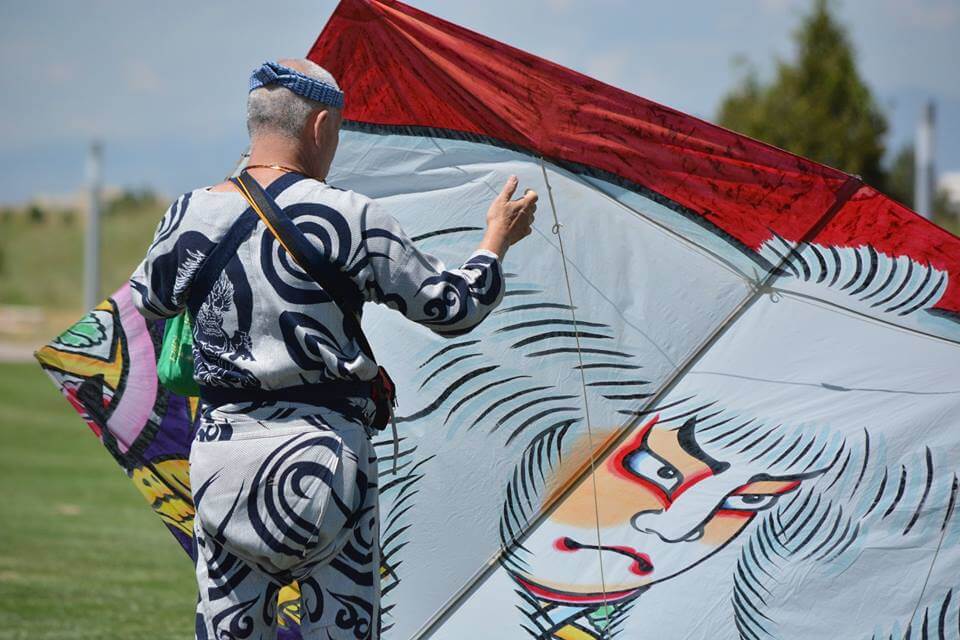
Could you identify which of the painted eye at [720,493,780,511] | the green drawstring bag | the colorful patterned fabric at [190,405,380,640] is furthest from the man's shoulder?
the painted eye at [720,493,780,511]

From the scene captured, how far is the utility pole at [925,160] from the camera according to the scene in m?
16.7

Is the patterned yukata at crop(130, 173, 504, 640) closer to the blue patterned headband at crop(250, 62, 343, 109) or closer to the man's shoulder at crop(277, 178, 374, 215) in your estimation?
the man's shoulder at crop(277, 178, 374, 215)

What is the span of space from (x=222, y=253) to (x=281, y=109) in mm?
400

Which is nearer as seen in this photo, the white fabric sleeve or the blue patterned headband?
the white fabric sleeve

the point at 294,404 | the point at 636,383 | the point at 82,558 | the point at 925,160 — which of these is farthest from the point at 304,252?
the point at 925,160

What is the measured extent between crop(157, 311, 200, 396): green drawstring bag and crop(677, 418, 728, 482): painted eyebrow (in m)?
1.72

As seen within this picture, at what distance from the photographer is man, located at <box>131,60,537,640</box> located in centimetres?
285

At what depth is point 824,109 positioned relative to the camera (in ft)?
69.2

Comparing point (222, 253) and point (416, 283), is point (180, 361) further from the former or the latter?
point (416, 283)

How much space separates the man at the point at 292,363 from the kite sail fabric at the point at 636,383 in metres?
1.19

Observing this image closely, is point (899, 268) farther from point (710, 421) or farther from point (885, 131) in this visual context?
point (885, 131)

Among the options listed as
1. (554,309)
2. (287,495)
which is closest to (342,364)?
(287,495)

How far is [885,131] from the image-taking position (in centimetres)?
2138

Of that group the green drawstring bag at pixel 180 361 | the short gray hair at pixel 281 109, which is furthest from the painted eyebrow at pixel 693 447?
the short gray hair at pixel 281 109
